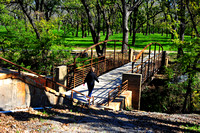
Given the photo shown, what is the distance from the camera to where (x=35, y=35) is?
17359 millimetres

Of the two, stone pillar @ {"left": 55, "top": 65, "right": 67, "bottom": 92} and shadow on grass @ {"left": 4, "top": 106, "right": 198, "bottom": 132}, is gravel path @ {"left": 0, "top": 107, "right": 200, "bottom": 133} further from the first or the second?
stone pillar @ {"left": 55, "top": 65, "right": 67, "bottom": 92}

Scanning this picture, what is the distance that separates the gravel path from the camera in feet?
18.1

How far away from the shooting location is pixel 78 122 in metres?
6.36

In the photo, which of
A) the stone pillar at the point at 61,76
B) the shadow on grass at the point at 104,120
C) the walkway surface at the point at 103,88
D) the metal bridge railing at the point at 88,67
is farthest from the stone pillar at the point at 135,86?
the stone pillar at the point at 61,76

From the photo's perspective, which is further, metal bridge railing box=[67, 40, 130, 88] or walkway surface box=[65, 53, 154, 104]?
metal bridge railing box=[67, 40, 130, 88]

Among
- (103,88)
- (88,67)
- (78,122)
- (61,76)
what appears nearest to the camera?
(78,122)

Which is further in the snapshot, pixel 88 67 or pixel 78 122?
pixel 88 67

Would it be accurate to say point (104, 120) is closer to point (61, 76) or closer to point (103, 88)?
point (103, 88)

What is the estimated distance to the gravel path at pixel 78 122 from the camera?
5.52 m

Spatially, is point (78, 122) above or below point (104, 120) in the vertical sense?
above

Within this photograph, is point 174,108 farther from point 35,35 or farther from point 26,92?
point 35,35

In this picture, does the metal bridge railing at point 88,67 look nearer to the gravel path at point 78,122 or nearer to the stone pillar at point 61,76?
the stone pillar at point 61,76

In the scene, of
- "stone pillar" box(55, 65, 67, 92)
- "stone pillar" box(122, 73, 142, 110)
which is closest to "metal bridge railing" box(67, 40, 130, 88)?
"stone pillar" box(55, 65, 67, 92)

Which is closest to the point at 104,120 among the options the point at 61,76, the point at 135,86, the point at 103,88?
the point at 103,88
